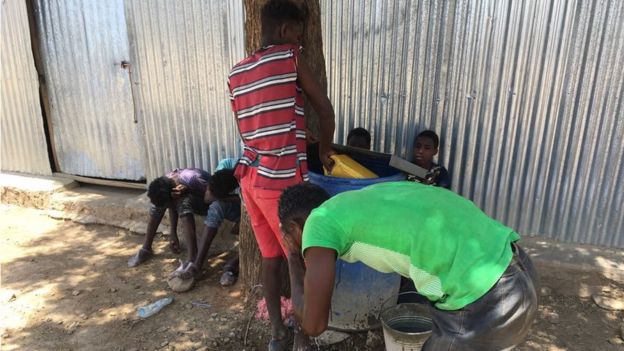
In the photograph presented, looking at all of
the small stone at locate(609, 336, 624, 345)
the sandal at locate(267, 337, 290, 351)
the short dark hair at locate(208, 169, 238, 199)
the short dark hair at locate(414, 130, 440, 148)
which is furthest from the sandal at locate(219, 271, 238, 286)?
the small stone at locate(609, 336, 624, 345)

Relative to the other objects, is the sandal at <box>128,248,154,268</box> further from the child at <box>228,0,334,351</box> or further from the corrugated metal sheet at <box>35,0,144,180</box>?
the child at <box>228,0,334,351</box>

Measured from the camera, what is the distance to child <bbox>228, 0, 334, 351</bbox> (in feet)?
7.73

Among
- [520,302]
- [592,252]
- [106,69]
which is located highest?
[106,69]

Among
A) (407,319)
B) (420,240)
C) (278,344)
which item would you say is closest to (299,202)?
(420,240)

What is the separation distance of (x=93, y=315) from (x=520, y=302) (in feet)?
9.45

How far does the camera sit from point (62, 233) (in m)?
4.73

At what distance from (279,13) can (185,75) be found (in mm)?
2264

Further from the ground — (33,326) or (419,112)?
(419,112)

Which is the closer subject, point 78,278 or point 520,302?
point 520,302

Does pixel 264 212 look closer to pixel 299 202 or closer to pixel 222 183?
pixel 299 202

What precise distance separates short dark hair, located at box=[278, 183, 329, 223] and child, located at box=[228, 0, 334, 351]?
0.66m

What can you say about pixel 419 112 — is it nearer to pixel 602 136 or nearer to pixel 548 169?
pixel 548 169

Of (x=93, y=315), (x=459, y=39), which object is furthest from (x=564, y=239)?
(x=93, y=315)

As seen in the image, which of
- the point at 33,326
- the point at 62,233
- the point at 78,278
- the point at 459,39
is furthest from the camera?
the point at 62,233
